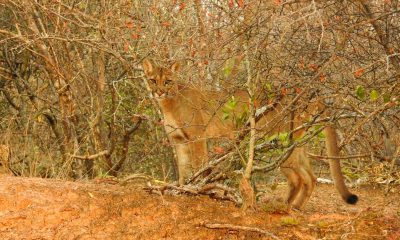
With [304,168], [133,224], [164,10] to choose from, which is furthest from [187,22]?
[133,224]

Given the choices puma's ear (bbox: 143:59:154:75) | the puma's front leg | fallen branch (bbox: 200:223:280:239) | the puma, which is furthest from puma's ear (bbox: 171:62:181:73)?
fallen branch (bbox: 200:223:280:239)

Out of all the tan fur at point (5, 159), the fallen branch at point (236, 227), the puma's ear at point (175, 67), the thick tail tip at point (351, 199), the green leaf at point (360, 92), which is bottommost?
the thick tail tip at point (351, 199)

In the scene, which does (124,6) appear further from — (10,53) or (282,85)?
(282,85)

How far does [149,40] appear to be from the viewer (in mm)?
7602

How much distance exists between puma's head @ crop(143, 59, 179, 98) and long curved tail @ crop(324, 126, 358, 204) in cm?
245

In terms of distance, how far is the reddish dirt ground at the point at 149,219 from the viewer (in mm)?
4379

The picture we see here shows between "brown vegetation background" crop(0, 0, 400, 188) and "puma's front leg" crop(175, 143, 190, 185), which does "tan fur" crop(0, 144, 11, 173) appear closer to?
"brown vegetation background" crop(0, 0, 400, 188)

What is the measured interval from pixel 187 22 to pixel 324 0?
3219mm

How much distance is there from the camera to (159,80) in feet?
28.2

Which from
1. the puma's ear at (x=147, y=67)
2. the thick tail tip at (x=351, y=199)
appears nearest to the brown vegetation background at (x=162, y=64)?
the puma's ear at (x=147, y=67)

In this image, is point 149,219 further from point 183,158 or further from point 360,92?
point 183,158

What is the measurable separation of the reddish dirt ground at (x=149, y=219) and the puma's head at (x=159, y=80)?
328 centimetres

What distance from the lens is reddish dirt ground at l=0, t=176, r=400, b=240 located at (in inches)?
172

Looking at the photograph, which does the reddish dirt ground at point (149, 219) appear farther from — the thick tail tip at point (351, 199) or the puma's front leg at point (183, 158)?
the puma's front leg at point (183, 158)
